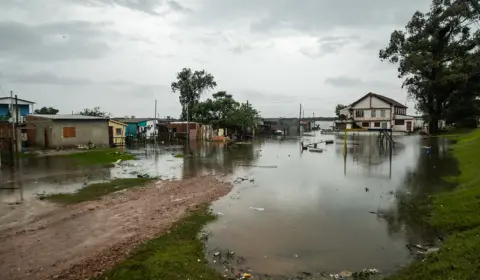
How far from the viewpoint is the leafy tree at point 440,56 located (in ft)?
147

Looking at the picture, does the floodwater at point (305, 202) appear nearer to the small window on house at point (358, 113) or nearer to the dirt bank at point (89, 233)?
the dirt bank at point (89, 233)

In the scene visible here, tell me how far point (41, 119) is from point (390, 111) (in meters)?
64.6

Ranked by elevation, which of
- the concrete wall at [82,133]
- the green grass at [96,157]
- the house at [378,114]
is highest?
the house at [378,114]

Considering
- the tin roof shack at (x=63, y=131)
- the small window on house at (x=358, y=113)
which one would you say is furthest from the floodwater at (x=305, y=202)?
the small window on house at (x=358, y=113)

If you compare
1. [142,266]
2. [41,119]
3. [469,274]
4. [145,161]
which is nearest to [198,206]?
[142,266]

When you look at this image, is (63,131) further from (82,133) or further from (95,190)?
(95,190)

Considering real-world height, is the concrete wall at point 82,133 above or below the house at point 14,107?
below

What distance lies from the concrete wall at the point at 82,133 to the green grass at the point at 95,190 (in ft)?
58.5

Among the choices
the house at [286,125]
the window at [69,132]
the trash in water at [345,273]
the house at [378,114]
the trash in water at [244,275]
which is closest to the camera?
the trash in water at [244,275]

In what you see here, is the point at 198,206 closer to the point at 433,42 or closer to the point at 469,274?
the point at 469,274

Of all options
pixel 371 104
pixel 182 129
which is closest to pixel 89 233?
pixel 182 129

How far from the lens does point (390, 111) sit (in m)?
70.5

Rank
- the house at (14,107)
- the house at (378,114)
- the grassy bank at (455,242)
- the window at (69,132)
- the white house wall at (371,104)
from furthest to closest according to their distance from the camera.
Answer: the white house wall at (371,104) < the house at (378,114) < the house at (14,107) < the window at (69,132) < the grassy bank at (455,242)

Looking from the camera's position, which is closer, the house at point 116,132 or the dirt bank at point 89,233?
the dirt bank at point 89,233
